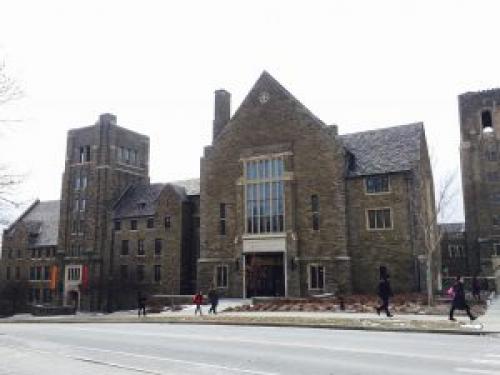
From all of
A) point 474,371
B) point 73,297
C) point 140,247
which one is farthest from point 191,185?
point 474,371

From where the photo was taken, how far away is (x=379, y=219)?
124ft

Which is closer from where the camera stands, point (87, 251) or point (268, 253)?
point (268, 253)

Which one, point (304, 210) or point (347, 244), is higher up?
point (304, 210)

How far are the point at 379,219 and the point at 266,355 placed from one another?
27059 mm

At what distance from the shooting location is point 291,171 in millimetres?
40688

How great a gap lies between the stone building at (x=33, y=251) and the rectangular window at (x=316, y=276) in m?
43.1

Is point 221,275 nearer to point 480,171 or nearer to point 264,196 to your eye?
point 264,196

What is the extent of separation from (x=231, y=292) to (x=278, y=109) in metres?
15.1

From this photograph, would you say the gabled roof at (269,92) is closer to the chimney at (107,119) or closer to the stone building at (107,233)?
the stone building at (107,233)

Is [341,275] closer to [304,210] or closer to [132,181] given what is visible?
[304,210]

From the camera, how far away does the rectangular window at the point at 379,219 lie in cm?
3741

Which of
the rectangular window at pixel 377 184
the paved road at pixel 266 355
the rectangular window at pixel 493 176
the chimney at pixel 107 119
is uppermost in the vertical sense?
the chimney at pixel 107 119

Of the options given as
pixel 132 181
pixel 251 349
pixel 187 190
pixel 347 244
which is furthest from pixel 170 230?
pixel 251 349

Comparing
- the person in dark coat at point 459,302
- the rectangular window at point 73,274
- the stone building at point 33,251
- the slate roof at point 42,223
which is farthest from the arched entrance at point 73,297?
the person in dark coat at point 459,302
